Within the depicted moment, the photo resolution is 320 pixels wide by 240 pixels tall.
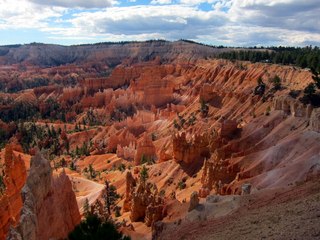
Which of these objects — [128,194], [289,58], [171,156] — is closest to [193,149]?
[171,156]

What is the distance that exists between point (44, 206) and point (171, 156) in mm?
23859

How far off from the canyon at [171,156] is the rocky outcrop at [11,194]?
2.9 inches

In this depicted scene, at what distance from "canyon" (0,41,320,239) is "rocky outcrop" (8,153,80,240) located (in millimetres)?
63

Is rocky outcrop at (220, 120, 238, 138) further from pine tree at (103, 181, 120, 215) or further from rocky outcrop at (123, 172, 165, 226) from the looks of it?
pine tree at (103, 181, 120, 215)

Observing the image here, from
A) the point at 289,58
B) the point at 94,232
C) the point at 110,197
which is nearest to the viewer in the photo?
the point at 94,232

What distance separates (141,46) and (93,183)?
13987 cm

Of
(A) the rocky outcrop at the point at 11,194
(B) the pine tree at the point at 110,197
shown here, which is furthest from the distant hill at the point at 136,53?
(A) the rocky outcrop at the point at 11,194

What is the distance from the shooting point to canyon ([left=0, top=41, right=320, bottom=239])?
68.4ft

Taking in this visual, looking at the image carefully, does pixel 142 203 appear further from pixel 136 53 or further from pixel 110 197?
pixel 136 53

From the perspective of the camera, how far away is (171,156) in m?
44.1

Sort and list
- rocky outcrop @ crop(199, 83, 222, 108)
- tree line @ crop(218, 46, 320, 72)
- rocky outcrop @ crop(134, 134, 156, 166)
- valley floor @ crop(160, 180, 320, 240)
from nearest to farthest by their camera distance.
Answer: valley floor @ crop(160, 180, 320, 240) < rocky outcrop @ crop(134, 134, 156, 166) < tree line @ crop(218, 46, 320, 72) < rocky outcrop @ crop(199, 83, 222, 108)

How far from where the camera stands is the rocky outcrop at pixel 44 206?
18.0 meters

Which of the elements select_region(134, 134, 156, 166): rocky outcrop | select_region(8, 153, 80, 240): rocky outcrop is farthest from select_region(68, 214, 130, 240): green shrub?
select_region(134, 134, 156, 166): rocky outcrop

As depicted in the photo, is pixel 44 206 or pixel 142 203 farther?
pixel 142 203
